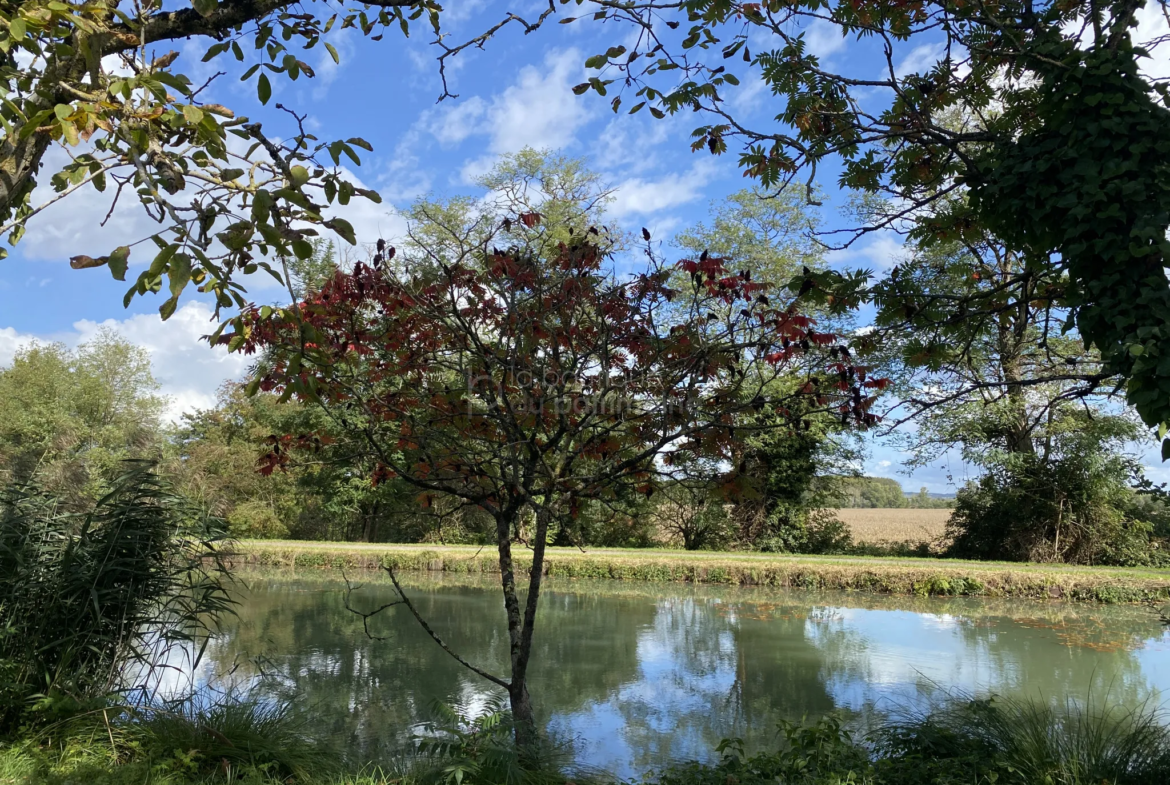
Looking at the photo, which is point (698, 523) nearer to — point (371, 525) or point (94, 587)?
point (371, 525)

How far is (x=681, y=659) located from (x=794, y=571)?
5.14 meters

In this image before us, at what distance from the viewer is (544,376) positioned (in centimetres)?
379

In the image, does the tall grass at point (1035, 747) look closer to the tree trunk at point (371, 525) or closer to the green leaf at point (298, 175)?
the green leaf at point (298, 175)

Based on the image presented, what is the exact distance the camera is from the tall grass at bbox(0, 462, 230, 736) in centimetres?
382

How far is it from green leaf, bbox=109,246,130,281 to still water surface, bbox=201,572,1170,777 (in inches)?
149

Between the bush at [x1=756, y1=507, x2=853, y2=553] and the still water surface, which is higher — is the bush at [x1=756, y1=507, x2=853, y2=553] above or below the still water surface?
above

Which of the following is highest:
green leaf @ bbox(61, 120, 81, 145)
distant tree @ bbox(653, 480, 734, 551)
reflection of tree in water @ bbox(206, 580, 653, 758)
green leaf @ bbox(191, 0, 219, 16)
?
green leaf @ bbox(191, 0, 219, 16)

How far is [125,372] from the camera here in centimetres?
2583

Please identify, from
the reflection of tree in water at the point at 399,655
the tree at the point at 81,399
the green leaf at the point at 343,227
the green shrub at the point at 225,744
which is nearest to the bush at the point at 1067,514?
the reflection of tree in water at the point at 399,655

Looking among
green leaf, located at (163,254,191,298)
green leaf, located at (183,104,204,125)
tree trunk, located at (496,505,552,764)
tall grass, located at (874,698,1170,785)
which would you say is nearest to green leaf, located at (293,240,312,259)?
green leaf, located at (163,254,191,298)

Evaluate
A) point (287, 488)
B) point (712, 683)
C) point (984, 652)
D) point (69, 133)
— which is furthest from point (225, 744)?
point (287, 488)

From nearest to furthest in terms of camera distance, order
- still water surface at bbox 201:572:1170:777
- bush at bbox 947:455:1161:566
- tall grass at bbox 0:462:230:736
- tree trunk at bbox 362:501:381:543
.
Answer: tall grass at bbox 0:462:230:736 → still water surface at bbox 201:572:1170:777 → bush at bbox 947:455:1161:566 → tree trunk at bbox 362:501:381:543

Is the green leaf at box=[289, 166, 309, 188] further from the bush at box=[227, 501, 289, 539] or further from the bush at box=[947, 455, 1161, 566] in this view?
the bush at box=[227, 501, 289, 539]

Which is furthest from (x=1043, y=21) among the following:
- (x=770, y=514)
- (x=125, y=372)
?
(x=125, y=372)
